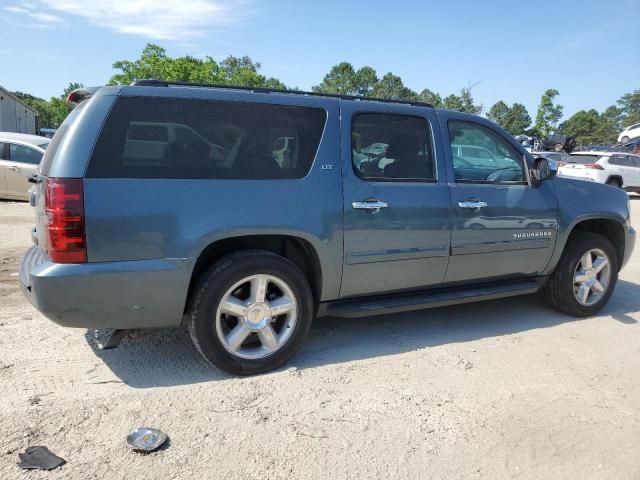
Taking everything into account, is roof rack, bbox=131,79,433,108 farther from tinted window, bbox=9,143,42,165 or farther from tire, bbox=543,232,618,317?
tinted window, bbox=9,143,42,165

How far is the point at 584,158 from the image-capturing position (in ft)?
61.8

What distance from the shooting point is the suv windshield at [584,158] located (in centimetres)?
1847

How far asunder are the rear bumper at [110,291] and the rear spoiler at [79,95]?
3.48 ft

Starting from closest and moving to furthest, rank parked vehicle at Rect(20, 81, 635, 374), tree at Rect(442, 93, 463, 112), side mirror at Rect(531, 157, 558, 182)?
parked vehicle at Rect(20, 81, 635, 374), side mirror at Rect(531, 157, 558, 182), tree at Rect(442, 93, 463, 112)

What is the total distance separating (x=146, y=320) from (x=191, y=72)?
39710mm

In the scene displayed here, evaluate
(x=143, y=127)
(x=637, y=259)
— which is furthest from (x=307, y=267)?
(x=637, y=259)

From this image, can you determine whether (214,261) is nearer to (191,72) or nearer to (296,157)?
(296,157)

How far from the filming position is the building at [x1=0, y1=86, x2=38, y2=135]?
36.4 m

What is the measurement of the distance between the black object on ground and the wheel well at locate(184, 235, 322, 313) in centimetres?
115

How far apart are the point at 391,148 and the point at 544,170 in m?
1.54

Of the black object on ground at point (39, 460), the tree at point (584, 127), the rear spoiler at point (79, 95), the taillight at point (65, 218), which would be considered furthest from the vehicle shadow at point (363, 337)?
the tree at point (584, 127)

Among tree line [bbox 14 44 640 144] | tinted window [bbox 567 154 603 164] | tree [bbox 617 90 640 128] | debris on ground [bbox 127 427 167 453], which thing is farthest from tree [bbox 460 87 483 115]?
tree [bbox 617 90 640 128]

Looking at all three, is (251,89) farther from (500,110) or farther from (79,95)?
(500,110)

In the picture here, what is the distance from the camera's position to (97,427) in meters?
2.79
